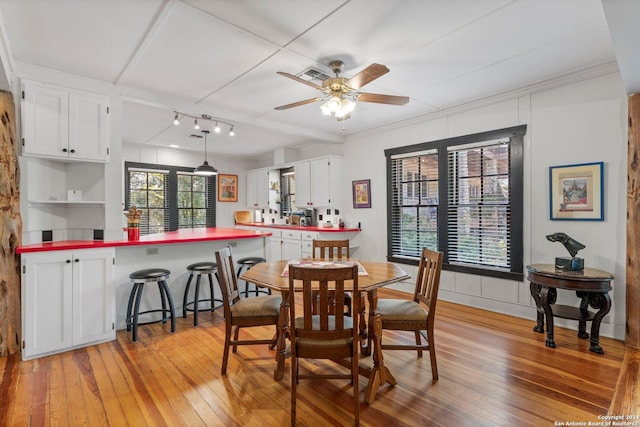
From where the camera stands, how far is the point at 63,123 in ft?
9.99

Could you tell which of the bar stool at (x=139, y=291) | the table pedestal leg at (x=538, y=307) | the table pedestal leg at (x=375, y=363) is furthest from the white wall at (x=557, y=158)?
the bar stool at (x=139, y=291)

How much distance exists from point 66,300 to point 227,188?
505cm

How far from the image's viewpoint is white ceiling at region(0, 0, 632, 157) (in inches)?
85.4

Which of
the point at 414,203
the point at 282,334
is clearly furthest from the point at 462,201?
the point at 282,334

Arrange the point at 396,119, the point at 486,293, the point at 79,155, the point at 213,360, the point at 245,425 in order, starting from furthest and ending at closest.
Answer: the point at 396,119
the point at 486,293
the point at 79,155
the point at 213,360
the point at 245,425

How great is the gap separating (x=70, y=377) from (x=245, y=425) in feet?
5.11

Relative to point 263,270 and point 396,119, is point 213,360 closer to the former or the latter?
point 263,270

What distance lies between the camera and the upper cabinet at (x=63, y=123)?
2895mm

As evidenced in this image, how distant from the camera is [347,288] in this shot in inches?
86.4

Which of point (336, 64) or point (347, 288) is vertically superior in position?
point (336, 64)

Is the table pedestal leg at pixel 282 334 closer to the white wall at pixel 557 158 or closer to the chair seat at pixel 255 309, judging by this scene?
the chair seat at pixel 255 309

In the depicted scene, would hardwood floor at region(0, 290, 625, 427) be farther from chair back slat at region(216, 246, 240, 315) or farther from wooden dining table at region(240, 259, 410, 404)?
chair back slat at region(216, 246, 240, 315)

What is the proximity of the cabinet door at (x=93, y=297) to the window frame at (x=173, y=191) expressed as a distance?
395 centimetres

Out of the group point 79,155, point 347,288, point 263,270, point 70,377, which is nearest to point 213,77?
point 79,155
